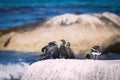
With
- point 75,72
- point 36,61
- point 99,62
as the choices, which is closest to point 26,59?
point 36,61

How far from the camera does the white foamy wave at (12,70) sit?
4.76m

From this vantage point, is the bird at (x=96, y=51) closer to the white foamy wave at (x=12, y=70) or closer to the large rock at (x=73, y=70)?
the large rock at (x=73, y=70)

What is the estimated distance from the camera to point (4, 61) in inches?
190

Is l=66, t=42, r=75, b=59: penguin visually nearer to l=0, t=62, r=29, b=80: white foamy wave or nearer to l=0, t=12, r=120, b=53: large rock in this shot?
l=0, t=12, r=120, b=53: large rock

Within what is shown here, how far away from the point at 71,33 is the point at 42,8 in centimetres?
62

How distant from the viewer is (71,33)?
4914 millimetres

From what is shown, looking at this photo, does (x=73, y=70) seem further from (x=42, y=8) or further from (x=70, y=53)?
(x=42, y=8)

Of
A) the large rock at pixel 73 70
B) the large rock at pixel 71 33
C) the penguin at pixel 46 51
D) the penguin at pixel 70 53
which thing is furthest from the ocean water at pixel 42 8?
the large rock at pixel 73 70

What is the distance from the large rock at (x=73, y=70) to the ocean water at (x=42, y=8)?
79 cm

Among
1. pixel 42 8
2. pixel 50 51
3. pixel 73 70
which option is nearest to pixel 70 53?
pixel 50 51

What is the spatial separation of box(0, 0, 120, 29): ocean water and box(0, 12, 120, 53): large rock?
82 mm

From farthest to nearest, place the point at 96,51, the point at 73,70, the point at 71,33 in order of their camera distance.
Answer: the point at 71,33
the point at 96,51
the point at 73,70

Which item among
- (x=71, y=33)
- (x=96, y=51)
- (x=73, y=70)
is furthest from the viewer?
(x=71, y=33)

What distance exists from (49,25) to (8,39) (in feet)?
2.28
